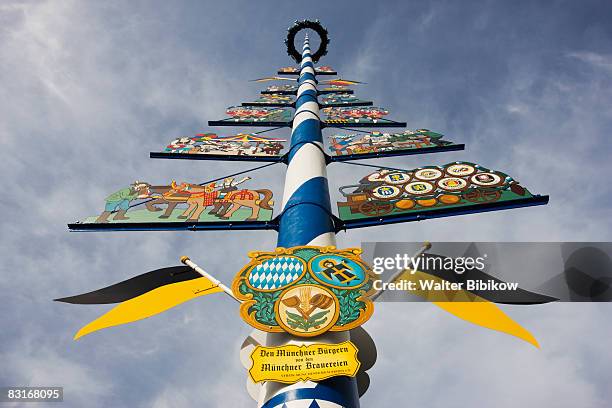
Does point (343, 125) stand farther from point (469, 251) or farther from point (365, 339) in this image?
point (365, 339)

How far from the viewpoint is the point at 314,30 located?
45.7ft

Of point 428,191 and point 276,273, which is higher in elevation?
point 428,191

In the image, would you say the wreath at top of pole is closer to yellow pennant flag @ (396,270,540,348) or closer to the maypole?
the maypole

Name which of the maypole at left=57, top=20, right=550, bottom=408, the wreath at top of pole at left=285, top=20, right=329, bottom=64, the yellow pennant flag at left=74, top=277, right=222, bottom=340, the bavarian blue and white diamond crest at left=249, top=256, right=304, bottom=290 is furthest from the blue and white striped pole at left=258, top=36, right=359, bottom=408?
the wreath at top of pole at left=285, top=20, right=329, bottom=64

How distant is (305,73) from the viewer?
11.7 metres

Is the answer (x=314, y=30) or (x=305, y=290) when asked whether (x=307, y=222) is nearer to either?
(x=305, y=290)

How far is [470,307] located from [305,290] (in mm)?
1915

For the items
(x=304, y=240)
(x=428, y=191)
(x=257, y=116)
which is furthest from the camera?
(x=257, y=116)

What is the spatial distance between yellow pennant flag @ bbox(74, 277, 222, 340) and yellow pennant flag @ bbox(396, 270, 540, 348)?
2.06 meters

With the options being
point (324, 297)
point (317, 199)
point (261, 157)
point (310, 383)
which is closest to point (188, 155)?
point (261, 157)

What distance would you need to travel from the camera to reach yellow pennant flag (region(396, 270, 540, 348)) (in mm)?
4482

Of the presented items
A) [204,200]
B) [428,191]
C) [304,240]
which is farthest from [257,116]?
[304,240]

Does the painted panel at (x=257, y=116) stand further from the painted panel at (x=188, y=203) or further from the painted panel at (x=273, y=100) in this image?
the painted panel at (x=188, y=203)

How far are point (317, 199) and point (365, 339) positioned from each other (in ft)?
5.35
